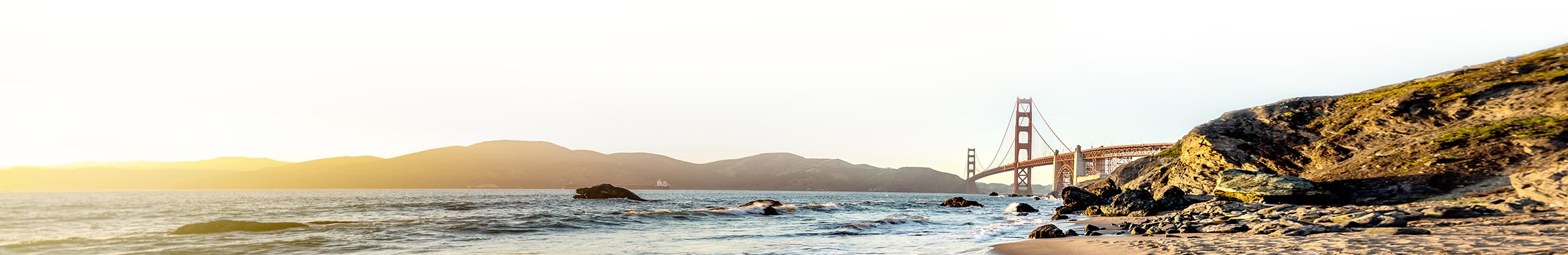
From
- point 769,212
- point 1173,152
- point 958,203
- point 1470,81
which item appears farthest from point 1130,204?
point 1173,152

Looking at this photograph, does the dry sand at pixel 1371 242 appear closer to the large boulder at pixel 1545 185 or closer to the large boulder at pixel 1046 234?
the large boulder at pixel 1046 234

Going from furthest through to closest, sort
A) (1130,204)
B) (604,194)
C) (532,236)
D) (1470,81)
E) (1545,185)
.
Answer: (604,194) < (1130,204) < (1470,81) < (532,236) < (1545,185)

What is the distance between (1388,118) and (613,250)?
27.3 meters

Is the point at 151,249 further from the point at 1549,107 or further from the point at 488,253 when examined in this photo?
the point at 1549,107

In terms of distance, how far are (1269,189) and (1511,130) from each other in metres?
6.50

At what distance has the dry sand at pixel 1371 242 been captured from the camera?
9.59 metres

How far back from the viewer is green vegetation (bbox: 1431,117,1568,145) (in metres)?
20.2

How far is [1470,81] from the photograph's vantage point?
2639 cm

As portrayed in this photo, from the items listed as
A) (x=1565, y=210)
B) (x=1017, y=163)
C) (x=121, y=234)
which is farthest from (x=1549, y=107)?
(x=1017, y=163)

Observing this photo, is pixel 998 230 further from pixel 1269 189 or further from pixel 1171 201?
pixel 1171 201

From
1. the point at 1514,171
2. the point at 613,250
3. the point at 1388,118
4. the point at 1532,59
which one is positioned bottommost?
the point at 613,250

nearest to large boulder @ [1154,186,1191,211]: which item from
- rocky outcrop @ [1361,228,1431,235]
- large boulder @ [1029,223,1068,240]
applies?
large boulder @ [1029,223,1068,240]

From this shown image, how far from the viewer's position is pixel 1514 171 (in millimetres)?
18812

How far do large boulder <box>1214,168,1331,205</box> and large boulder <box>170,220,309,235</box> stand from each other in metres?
31.0
